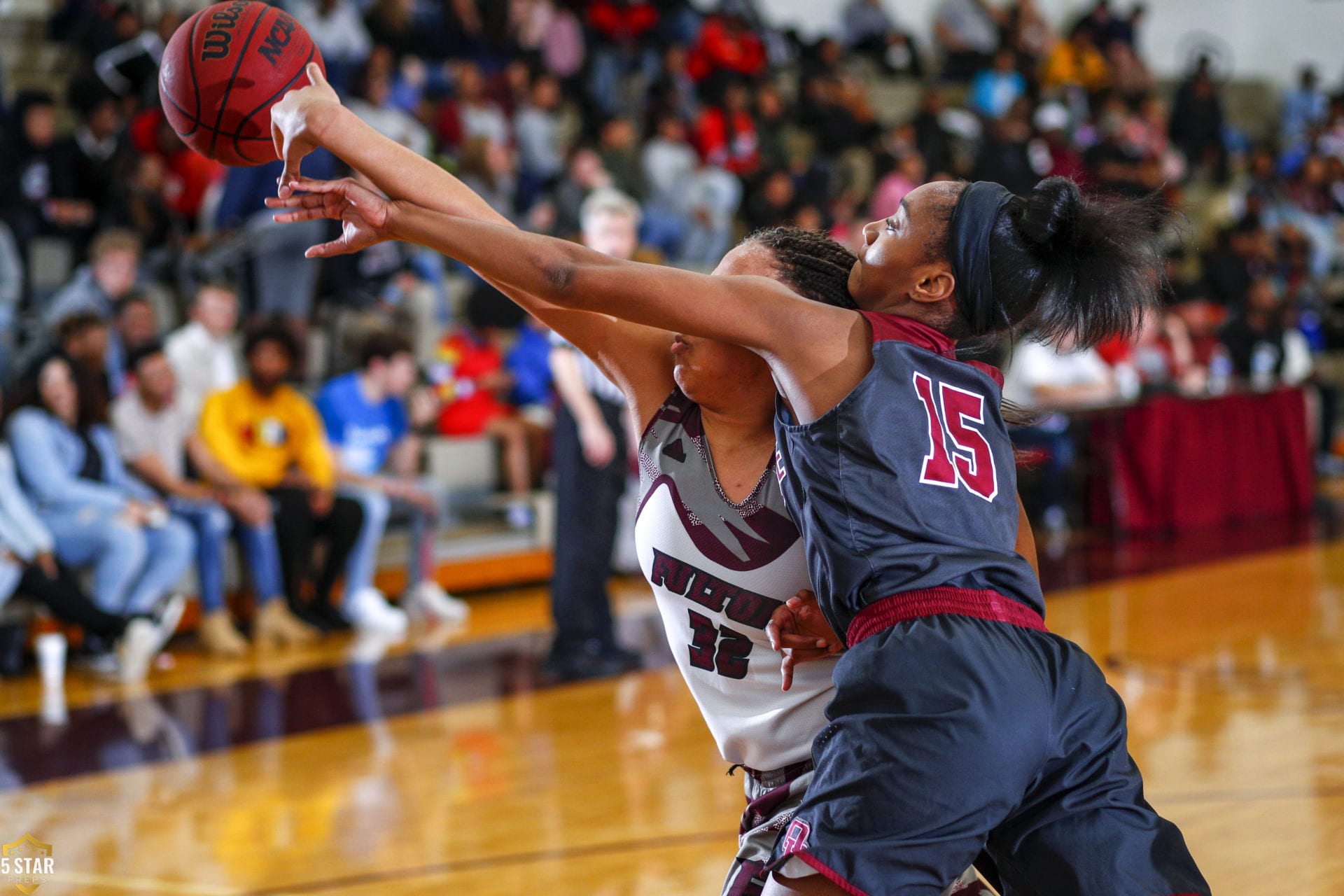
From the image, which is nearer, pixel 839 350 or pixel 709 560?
pixel 839 350

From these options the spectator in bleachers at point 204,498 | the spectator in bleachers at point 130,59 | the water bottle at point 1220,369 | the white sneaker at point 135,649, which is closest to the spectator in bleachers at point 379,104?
the spectator in bleachers at point 130,59

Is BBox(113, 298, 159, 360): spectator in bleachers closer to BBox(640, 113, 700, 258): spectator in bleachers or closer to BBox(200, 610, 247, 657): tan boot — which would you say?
BBox(200, 610, 247, 657): tan boot

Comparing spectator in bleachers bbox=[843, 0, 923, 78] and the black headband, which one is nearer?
the black headband

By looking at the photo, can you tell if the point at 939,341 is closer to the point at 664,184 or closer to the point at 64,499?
the point at 64,499

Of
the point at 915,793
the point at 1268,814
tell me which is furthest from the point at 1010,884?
the point at 1268,814

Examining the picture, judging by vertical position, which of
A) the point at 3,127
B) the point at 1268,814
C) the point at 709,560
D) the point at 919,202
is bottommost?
the point at 1268,814

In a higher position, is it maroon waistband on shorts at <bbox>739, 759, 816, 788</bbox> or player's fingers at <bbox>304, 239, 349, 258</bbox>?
player's fingers at <bbox>304, 239, 349, 258</bbox>

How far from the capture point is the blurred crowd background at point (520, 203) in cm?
665

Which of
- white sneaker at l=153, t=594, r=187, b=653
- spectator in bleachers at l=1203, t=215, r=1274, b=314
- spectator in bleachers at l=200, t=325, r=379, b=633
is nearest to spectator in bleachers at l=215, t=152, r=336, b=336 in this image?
spectator in bleachers at l=200, t=325, r=379, b=633

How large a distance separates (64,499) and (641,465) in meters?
4.52

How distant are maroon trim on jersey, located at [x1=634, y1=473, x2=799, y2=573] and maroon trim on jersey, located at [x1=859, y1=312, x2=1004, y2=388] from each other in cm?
30

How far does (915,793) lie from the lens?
1545 millimetres

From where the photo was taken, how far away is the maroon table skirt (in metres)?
9.05

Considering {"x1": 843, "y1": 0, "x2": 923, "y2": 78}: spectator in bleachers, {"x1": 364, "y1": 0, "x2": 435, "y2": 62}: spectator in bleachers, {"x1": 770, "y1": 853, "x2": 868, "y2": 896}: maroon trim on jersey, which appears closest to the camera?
{"x1": 770, "y1": 853, "x2": 868, "y2": 896}: maroon trim on jersey
